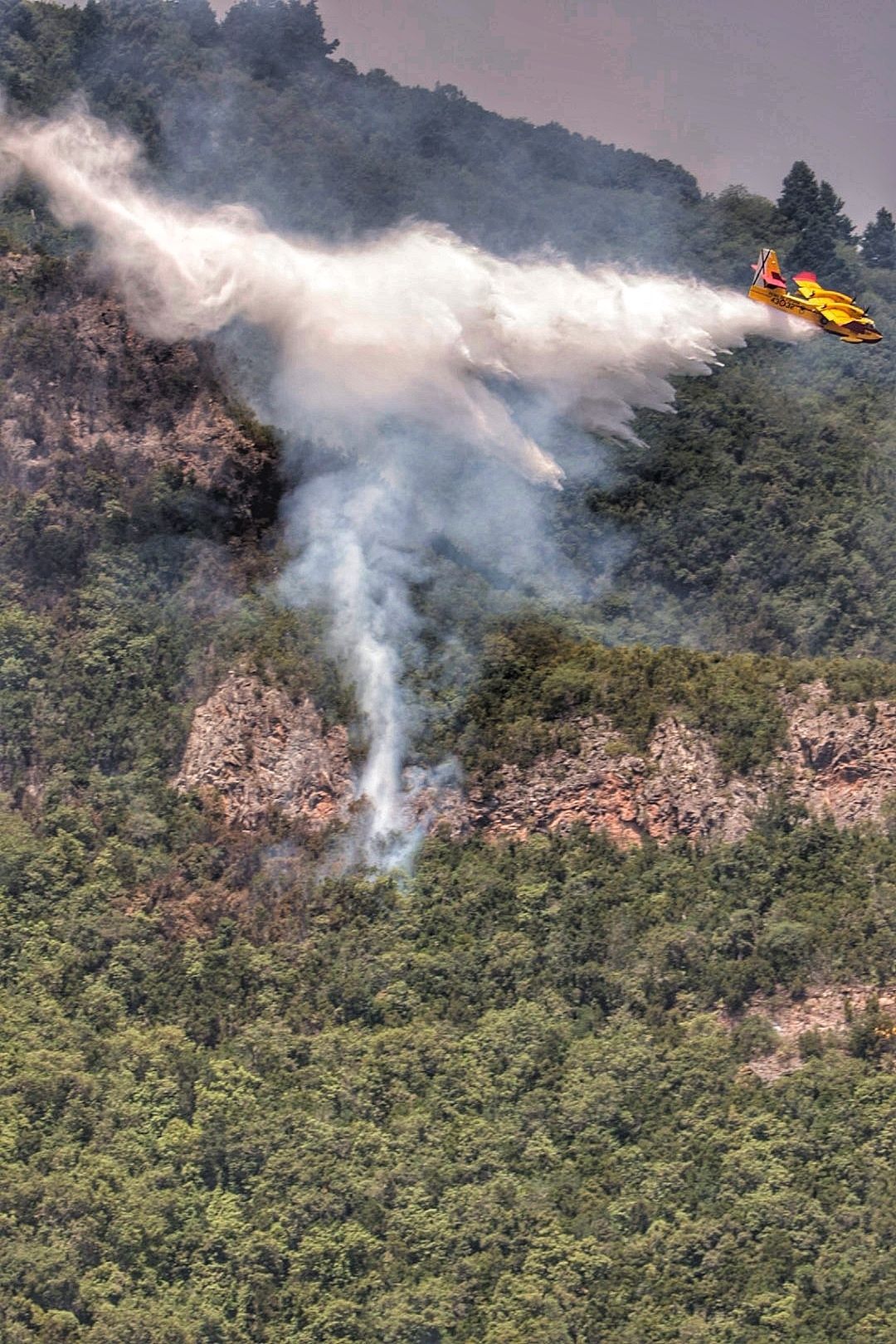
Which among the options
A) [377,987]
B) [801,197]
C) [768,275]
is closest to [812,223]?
[801,197]

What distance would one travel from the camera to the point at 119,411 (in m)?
88.4

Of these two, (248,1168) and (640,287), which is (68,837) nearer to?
(248,1168)

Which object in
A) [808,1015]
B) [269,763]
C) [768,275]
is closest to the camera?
[808,1015]

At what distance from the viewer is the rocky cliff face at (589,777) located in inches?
3273

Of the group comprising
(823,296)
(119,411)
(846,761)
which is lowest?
(846,761)

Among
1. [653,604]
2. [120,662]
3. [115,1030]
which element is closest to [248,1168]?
[115,1030]

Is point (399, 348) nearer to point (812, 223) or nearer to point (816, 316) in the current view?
point (816, 316)

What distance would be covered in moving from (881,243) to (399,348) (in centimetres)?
3770

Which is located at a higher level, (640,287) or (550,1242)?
(640,287)

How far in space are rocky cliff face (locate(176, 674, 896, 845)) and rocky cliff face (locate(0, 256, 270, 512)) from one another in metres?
5.61

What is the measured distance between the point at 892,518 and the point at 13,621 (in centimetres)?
2407

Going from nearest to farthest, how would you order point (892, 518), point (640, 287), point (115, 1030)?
point (115, 1030)
point (640, 287)
point (892, 518)

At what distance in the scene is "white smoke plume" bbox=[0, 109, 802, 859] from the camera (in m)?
88.6

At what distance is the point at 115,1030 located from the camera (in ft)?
267
